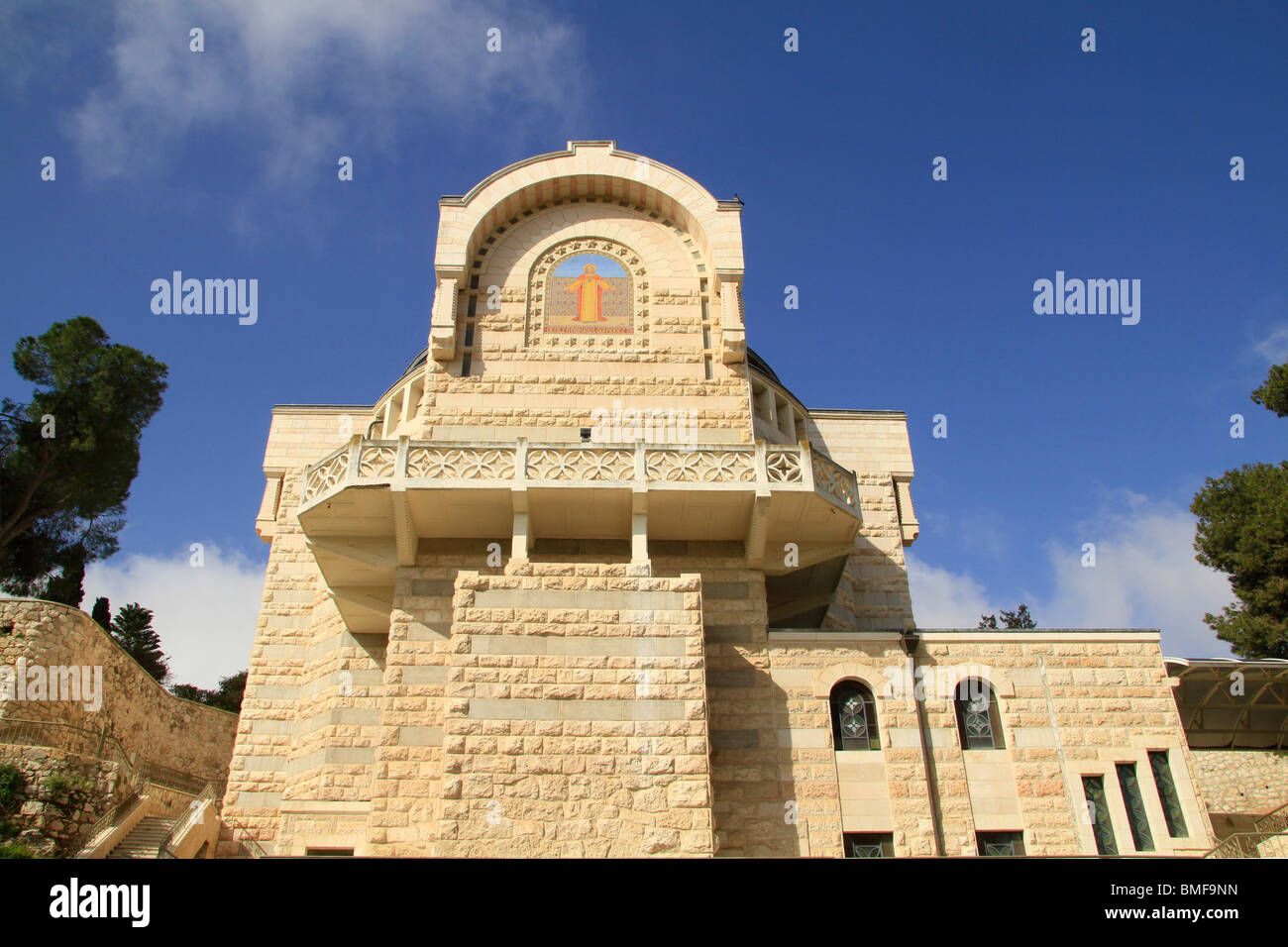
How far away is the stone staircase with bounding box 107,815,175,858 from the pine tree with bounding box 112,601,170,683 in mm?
22289

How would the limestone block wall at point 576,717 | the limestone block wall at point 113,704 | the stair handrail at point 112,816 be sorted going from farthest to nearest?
the limestone block wall at point 113,704, the stair handrail at point 112,816, the limestone block wall at point 576,717

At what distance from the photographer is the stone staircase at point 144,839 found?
49.9ft

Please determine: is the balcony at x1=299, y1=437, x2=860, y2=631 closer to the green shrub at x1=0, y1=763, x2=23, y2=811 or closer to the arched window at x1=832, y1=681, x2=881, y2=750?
Answer: the arched window at x1=832, y1=681, x2=881, y2=750

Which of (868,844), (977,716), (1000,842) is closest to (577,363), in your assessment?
(977,716)

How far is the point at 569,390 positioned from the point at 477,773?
7509 mm

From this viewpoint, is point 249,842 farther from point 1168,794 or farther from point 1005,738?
point 1168,794

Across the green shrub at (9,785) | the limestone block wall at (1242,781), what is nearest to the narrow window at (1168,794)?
the limestone block wall at (1242,781)

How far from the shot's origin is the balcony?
47.3 ft

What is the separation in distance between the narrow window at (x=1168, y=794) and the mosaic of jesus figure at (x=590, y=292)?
1232cm

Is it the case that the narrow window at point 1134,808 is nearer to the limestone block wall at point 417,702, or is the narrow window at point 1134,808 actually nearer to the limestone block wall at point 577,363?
the limestone block wall at point 577,363

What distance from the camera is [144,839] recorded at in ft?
52.1
